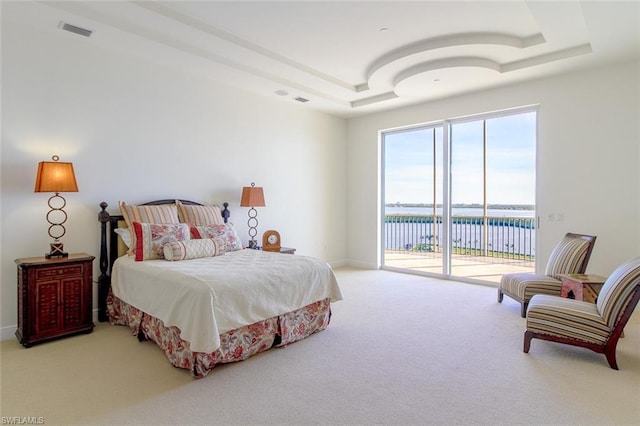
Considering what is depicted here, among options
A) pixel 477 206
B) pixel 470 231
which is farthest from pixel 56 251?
pixel 470 231

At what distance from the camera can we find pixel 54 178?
10.3ft

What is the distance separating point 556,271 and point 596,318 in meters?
1.46

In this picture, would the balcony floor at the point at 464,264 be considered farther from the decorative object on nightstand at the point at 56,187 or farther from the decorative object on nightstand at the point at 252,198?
A: the decorative object on nightstand at the point at 56,187

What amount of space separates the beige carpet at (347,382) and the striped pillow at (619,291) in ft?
1.37

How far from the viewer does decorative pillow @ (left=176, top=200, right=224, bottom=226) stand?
166 inches

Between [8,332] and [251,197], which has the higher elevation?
[251,197]

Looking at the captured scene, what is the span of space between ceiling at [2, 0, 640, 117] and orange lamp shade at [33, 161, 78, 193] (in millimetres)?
1357

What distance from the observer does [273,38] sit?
12.3ft

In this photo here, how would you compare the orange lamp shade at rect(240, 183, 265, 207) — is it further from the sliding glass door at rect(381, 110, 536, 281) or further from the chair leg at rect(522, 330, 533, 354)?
the chair leg at rect(522, 330, 533, 354)

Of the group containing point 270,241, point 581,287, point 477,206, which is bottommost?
point 581,287

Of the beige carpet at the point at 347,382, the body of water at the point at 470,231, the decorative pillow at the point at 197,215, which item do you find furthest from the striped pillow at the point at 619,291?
the decorative pillow at the point at 197,215

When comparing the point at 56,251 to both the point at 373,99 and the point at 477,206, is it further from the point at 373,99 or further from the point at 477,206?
the point at 477,206

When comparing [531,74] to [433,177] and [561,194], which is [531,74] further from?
[433,177]

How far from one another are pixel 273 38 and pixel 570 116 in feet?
12.9
